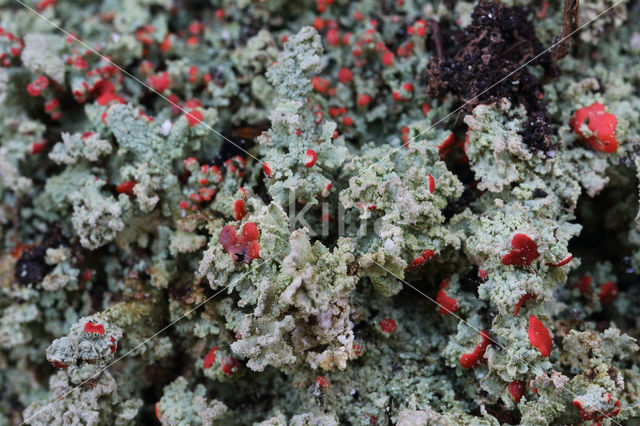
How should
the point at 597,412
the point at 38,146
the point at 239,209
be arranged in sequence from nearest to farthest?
the point at 597,412, the point at 239,209, the point at 38,146

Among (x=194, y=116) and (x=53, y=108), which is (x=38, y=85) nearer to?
(x=53, y=108)

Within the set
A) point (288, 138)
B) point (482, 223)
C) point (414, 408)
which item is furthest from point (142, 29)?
point (414, 408)

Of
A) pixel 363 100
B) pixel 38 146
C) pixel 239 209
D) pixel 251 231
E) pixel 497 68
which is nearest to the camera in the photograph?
pixel 251 231

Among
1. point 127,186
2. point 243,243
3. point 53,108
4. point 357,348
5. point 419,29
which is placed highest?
point 419,29

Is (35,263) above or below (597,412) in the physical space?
above

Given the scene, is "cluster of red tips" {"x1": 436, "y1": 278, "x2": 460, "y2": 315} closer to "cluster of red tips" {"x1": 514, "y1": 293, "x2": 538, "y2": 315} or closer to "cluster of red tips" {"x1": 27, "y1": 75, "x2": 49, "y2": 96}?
"cluster of red tips" {"x1": 514, "y1": 293, "x2": 538, "y2": 315}

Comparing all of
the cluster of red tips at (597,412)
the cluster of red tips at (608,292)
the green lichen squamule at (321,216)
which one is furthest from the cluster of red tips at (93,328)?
the cluster of red tips at (608,292)

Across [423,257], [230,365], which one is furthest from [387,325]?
[230,365]
